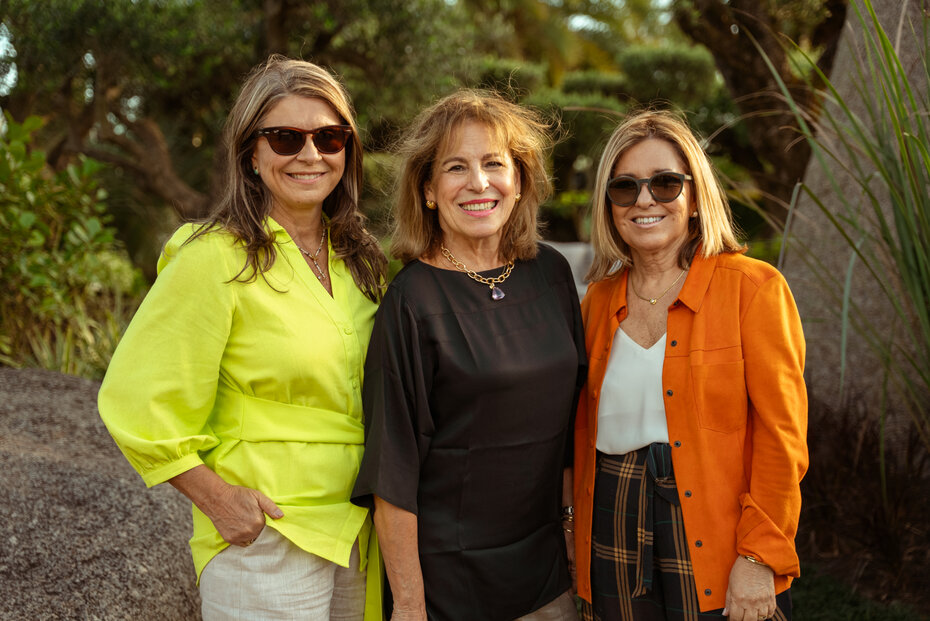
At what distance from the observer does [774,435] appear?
2.10 meters

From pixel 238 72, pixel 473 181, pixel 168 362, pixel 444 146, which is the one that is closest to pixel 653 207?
pixel 473 181

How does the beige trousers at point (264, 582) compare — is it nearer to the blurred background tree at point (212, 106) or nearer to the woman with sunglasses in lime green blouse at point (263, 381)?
the woman with sunglasses in lime green blouse at point (263, 381)

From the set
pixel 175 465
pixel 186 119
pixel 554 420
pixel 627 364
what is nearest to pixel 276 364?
pixel 175 465

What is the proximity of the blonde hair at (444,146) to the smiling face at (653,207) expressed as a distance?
314 millimetres

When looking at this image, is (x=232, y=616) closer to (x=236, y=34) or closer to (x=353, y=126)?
(x=353, y=126)

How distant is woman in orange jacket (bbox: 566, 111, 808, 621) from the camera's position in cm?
212

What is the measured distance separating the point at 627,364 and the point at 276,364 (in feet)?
3.52

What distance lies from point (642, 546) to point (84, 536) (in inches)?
92.5

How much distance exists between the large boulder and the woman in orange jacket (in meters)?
1.79

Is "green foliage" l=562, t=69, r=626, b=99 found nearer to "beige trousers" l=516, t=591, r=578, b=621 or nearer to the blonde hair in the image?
the blonde hair

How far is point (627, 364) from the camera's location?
92.1 inches

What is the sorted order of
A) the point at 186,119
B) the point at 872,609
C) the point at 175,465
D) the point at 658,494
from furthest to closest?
the point at 186,119
the point at 872,609
the point at 658,494
the point at 175,465

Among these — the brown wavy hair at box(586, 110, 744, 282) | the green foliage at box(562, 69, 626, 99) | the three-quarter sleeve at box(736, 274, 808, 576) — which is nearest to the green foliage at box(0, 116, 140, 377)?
the brown wavy hair at box(586, 110, 744, 282)

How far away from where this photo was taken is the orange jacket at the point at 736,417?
82.7 inches
